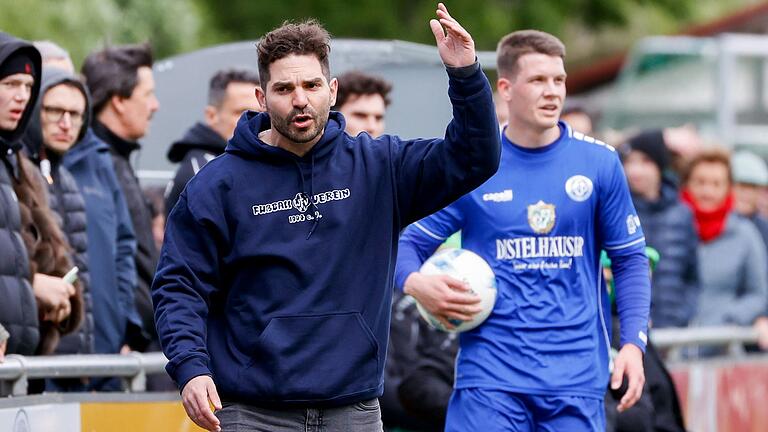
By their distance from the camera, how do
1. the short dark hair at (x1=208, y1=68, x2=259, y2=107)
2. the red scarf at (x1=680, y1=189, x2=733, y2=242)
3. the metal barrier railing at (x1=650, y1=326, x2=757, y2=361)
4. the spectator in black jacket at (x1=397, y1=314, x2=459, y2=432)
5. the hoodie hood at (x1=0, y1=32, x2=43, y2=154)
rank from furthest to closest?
the red scarf at (x1=680, y1=189, x2=733, y2=242)
the metal barrier railing at (x1=650, y1=326, x2=757, y2=361)
the short dark hair at (x1=208, y1=68, x2=259, y2=107)
the spectator in black jacket at (x1=397, y1=314, x2=459, y2=432)
the hoodie hood at (x1=0, y1=32, x2=43, y2=154)

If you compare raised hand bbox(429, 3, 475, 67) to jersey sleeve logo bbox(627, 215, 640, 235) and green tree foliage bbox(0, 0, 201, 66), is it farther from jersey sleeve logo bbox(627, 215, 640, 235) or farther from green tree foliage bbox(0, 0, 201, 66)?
green tree foliage bbox(0, 0, 201, 66)

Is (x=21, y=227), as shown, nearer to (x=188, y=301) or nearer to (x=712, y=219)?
(x=188, y=301)

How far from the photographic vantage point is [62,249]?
822 cm

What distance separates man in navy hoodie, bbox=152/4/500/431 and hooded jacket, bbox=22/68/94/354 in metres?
2.24

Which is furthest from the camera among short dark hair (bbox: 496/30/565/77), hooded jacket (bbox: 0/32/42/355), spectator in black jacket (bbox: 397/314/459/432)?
spectator in black jacket (bbox: 397/314/459/432)

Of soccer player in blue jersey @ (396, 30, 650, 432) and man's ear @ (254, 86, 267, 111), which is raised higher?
man's ear @ (254, 86, 267, 111)

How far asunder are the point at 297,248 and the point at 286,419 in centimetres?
64

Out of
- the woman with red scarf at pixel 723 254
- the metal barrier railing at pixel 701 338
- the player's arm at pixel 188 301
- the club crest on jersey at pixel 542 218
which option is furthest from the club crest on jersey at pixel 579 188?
the woman with red scarf at pixel 723 254

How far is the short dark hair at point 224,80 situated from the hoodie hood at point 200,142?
0.32 metres

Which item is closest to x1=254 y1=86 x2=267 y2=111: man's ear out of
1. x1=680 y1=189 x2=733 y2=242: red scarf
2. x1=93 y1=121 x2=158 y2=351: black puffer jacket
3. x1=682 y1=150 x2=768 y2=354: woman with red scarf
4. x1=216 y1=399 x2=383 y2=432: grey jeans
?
x1=216 y1=399 x2=383 y2=432: grey jeans

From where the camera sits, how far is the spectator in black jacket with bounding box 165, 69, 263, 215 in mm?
9766

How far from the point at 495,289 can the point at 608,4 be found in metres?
33.4

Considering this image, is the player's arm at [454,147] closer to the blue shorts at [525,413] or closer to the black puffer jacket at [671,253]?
the blue shorts at [525,413]

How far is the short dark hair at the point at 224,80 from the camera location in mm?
10070
